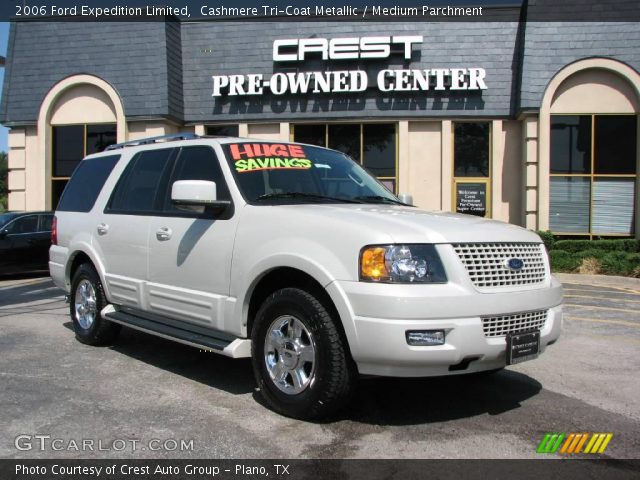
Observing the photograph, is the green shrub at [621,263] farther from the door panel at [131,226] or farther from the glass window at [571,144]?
Answer: the door panel at [131,226]

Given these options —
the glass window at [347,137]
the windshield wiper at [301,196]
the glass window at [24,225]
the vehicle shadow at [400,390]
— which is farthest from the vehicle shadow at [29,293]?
the glass window at [347,137]

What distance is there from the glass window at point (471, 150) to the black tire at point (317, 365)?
1380cm

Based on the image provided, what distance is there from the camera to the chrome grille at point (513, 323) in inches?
147

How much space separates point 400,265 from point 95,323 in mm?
3782

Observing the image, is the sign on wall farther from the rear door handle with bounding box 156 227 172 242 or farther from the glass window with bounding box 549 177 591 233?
the rear door handle with bounding box 156 227 172 242

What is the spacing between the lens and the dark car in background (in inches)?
491

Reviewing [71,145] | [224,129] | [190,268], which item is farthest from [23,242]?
[190,268]

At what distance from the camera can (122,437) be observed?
3701mm

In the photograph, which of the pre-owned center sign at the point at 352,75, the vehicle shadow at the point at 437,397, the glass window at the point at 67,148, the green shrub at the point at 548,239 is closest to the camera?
the vehicle shadow at the point at 437,397

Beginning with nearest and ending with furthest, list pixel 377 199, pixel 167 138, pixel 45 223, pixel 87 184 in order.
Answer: pixel 377 199, pixel 167 138, pixel 87 184, pixel 45 223

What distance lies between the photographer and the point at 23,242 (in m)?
12.7

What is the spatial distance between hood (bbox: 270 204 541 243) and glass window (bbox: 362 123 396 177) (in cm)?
1279

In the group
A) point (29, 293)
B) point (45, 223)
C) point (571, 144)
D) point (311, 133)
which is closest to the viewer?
point (29, 293)

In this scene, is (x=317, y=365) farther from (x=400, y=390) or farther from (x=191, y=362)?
(x=191, y=362)
